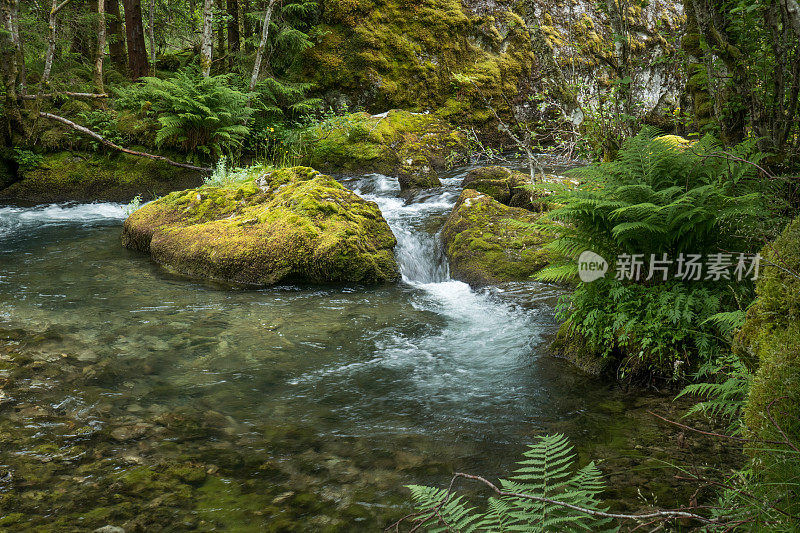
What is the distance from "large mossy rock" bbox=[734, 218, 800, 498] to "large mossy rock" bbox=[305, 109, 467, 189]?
11.1 m

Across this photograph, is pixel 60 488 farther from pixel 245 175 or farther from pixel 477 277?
pixel 245 175

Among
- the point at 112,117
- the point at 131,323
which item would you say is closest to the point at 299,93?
the point at 112,117

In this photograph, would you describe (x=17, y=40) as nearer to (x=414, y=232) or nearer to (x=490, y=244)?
(x=414, y=232)

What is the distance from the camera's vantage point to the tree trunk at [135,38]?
50.5ft

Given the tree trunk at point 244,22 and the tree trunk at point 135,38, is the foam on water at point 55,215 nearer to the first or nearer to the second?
the tree trunk at point 135,38

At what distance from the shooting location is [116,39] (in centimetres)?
1728

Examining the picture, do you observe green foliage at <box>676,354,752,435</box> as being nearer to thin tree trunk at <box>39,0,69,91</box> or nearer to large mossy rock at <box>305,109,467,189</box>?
large mossy rock at <box>305,109,467,189</box>

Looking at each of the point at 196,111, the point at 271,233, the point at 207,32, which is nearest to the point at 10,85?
the point at 196,111

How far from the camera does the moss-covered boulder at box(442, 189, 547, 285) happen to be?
7379 mm

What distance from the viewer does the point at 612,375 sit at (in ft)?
14.3

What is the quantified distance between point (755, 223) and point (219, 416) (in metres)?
4.34

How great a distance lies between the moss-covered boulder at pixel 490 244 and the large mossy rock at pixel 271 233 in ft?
3.70

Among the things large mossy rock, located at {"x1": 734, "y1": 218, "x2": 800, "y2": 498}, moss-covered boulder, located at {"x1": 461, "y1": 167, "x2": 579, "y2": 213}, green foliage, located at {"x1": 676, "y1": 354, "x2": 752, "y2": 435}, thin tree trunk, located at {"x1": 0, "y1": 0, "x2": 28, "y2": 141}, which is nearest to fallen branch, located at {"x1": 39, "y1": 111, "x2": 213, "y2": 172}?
thin tree trunk, located at {"x1": 0, "y1": 0, "x2": 28, "y2": 141}

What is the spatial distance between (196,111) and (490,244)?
906cm
